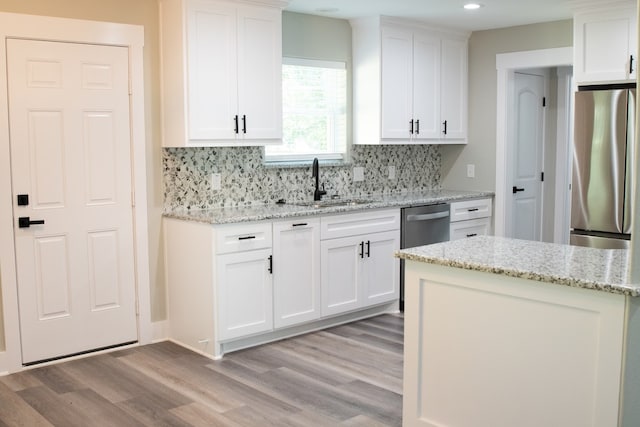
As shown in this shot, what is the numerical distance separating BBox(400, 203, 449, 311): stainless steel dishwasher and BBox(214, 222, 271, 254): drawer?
1.29 m

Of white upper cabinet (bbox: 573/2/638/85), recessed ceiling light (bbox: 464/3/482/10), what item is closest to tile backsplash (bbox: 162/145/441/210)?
recessed ceiling light (bbox: 464/3/482/10)

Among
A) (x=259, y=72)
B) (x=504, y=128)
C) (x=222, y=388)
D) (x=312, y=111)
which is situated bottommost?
(x=222, y=388)

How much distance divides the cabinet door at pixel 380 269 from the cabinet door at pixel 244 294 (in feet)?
2.97

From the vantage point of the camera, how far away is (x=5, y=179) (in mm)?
3955

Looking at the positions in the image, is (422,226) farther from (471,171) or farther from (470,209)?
(471,171)

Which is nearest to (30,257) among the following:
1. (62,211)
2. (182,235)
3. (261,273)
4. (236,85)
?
(62,211)

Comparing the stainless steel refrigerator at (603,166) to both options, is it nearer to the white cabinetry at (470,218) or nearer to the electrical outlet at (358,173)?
the white cabinetry at (470,218)

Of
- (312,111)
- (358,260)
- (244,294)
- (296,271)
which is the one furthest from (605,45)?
(244,294)

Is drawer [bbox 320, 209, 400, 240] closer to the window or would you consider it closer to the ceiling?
the window

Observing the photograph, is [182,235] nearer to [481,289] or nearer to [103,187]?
[103,187]

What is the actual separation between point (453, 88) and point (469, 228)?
4.06ft

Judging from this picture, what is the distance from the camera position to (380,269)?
5.20m

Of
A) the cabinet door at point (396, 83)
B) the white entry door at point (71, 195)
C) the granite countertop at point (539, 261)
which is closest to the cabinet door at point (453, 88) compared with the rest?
the cabinet door at point (396, 83)

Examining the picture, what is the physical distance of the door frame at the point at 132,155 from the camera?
3.94m
